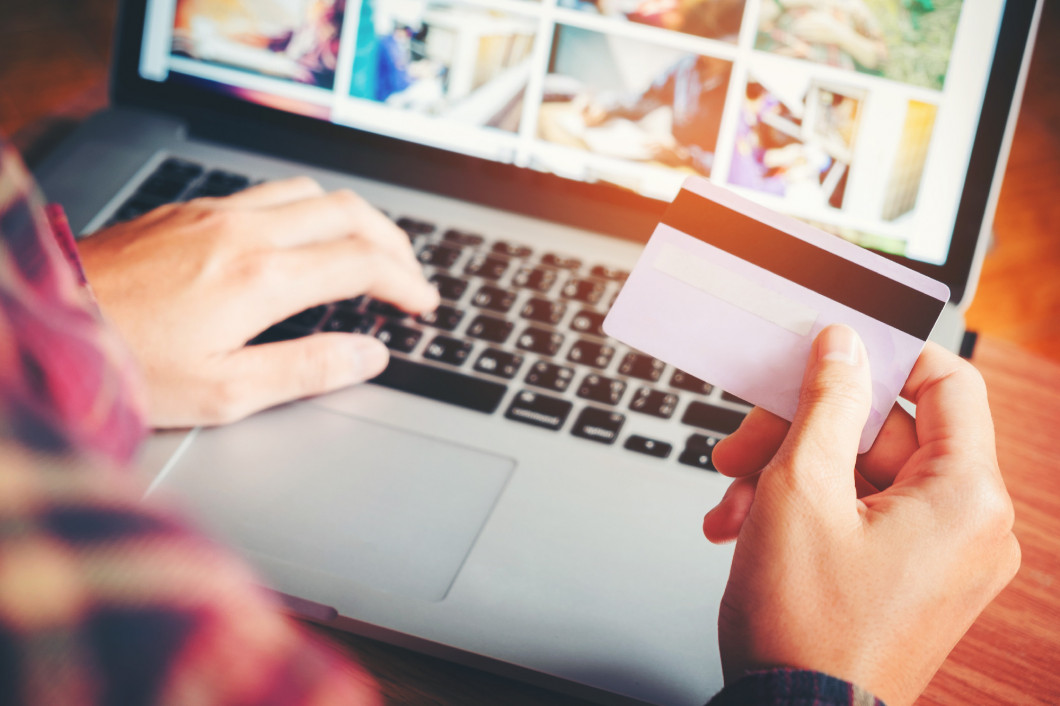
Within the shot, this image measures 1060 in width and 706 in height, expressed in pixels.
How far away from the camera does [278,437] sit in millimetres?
461

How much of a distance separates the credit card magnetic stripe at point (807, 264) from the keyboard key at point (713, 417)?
0.42 ft

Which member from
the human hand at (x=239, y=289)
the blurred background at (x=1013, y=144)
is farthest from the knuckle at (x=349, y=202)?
the blurred background at (x=1013, y=144)

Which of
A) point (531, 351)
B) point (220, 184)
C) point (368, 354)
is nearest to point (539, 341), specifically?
point (531, 351)

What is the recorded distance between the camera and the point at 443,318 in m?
0.52

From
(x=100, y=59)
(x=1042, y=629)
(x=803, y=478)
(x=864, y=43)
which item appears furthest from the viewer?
(x=100, y=59)

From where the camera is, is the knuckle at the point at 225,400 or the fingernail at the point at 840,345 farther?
the knuckle at the point at 225,400

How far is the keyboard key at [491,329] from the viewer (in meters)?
0.50

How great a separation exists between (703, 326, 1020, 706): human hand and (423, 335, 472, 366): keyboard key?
0.77 ft

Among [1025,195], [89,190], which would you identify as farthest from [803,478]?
[1025,195]

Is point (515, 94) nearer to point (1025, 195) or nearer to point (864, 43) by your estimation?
point (864, 43)

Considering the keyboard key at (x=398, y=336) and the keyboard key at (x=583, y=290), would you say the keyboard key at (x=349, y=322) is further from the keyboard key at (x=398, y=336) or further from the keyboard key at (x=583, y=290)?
the keyboard key at (x=583, y=290)

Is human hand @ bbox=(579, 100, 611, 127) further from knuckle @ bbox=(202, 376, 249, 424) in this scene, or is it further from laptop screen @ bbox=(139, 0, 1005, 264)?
knuckle @ bbox=(202, 376, 249, 424)

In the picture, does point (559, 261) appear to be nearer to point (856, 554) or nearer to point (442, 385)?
point (442, 385)

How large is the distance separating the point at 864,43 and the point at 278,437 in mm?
488
